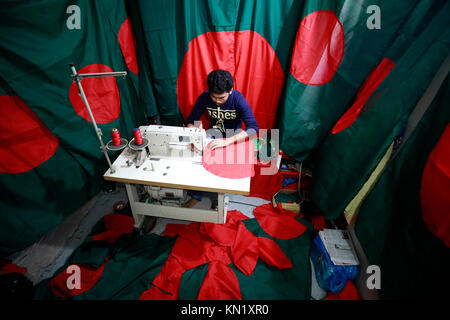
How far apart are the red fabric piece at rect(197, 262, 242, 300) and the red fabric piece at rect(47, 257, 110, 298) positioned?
2.93 ft

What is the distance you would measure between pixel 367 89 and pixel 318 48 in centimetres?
55

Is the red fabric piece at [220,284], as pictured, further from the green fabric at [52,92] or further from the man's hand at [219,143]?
the green fabric at [52,92]

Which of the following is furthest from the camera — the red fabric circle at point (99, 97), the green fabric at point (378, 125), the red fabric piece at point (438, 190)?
the red fabric circle at point (99, 97)

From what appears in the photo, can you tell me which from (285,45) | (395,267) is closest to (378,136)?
(395,267)

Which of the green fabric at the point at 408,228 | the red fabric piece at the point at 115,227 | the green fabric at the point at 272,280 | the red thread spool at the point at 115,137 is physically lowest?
the green fabric at the point at 272,280

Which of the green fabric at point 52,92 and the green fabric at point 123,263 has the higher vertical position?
the green fabric at point 52,92

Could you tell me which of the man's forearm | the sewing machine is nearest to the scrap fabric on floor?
the sewing machine

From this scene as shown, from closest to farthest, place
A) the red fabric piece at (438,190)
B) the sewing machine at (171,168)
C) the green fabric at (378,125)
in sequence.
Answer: the red fabric piece at (438,190), the green fabric at (378,125), the sewing machine at (171,168)

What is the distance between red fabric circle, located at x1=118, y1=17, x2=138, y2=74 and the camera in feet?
6.84

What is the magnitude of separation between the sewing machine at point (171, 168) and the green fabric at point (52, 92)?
474 millimetres

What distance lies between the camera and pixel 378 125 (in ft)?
4.73

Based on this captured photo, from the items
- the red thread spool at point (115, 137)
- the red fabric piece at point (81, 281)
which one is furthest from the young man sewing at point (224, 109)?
the red fabric piece at point (81, 281)

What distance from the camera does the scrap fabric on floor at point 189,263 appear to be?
68.1 inches

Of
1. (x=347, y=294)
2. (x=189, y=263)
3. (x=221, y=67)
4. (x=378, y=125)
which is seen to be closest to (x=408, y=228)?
(x=378, y=125)
